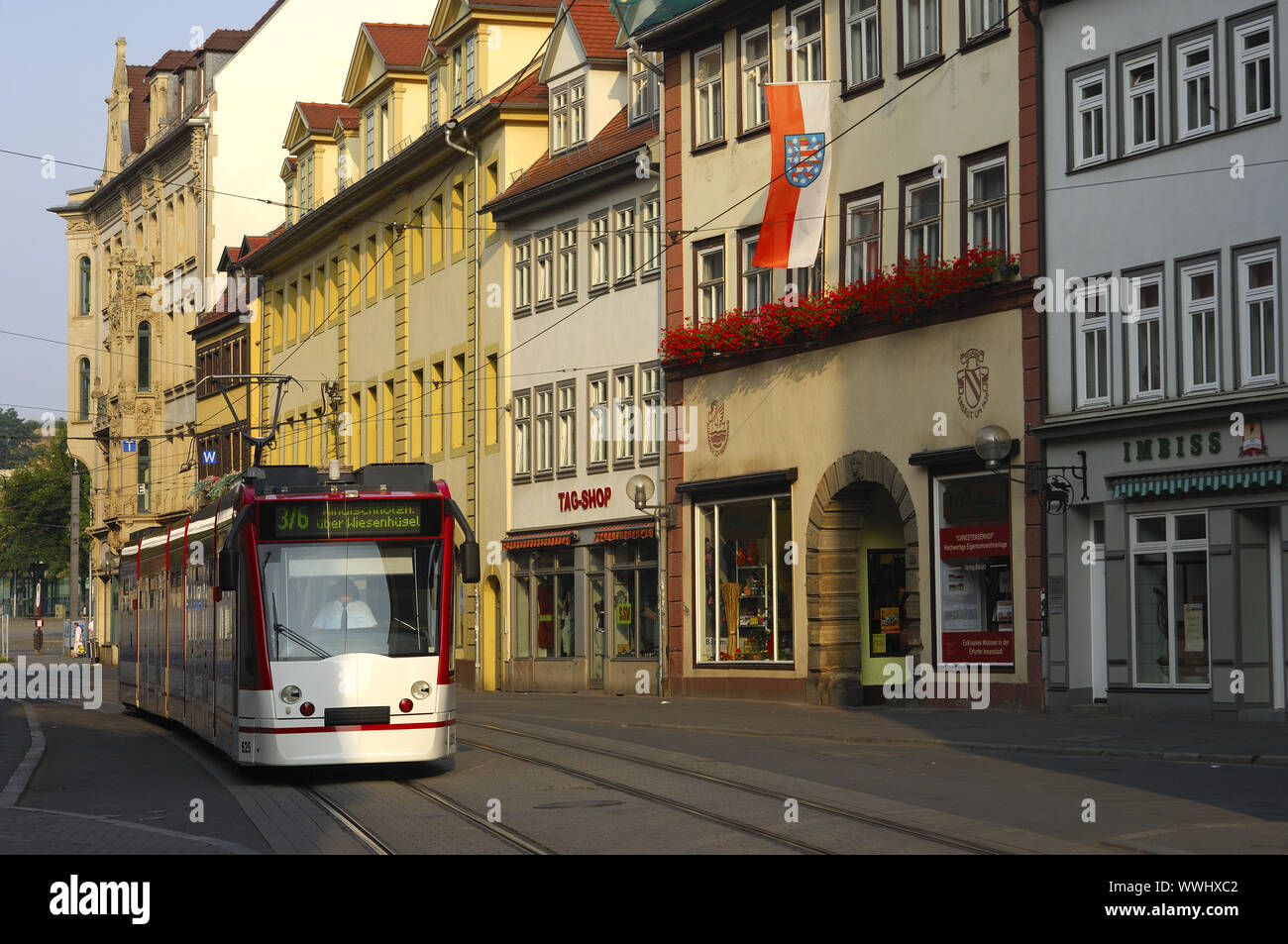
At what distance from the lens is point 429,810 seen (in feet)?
51.5

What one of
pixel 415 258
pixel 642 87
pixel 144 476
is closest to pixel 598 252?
pixel 642 87

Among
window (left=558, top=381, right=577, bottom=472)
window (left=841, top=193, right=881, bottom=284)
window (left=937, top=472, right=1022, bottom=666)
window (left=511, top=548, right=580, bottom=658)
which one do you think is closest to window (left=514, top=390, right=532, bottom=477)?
window (left=558, top=381, right=577, bottom=472)

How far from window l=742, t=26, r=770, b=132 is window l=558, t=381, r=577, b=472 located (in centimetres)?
856

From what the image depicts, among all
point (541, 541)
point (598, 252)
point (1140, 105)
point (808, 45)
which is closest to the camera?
point (1140, 105)

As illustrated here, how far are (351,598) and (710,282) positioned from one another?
1777cm

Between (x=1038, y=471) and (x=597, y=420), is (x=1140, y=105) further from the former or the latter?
(x=597, y=420)

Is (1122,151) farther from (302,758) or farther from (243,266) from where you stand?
(243,266)

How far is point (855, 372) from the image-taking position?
3088 cm

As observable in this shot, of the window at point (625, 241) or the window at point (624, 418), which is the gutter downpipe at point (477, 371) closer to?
the window at point (625, 241)

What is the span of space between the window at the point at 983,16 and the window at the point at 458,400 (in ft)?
67.9

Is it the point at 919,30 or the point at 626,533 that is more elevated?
the point at 919,30

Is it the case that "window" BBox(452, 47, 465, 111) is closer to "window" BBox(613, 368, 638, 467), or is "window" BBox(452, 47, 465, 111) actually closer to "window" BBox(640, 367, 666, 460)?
"window" BBox(613, 368, 638, 467)

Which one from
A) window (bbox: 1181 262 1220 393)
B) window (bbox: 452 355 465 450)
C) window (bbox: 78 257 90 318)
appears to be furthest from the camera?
window (bbox: 78 257 90 318)

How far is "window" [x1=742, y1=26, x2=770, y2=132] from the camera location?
3369 cm
